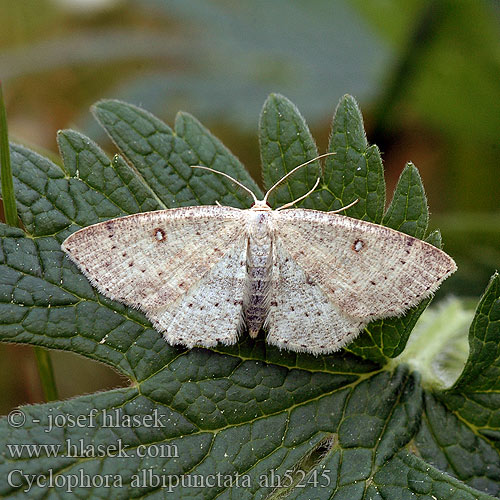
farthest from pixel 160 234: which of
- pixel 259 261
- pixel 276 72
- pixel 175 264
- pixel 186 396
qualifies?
pixel 276 72

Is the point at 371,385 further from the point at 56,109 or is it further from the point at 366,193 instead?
the point at 56,109

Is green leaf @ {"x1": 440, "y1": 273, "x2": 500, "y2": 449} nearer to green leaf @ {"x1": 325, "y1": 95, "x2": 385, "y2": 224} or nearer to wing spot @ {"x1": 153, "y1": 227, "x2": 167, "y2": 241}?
green leaf @ {"x1": 325, "y1": 95, "x2": 385, "y2": 224}

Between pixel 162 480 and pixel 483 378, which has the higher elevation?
pixel 483 378

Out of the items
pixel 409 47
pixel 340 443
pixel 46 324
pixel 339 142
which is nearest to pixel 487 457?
pixel 340 443

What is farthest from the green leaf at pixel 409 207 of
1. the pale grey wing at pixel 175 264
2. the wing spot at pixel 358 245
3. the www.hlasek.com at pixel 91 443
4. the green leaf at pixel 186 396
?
the www.hlasek.com at pixel 91 443

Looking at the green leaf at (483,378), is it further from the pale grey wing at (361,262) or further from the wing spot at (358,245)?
the wing spot at (358,245)
